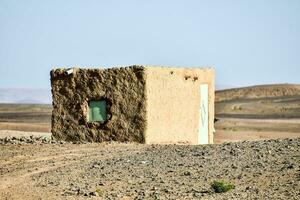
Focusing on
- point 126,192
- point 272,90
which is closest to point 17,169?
point 126,192

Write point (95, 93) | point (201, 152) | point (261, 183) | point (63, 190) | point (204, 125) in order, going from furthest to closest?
point (204, 125) → point (95, 93) → point (201, 152) → point (63, 190) → point (261, 183)

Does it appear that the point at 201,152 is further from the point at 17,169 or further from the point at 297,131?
the point at 297,131

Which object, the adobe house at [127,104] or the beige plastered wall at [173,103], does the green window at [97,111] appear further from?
the beige plastered wall at [173,103]

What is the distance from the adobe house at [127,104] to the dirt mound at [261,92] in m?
68.6

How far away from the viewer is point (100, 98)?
23.5m

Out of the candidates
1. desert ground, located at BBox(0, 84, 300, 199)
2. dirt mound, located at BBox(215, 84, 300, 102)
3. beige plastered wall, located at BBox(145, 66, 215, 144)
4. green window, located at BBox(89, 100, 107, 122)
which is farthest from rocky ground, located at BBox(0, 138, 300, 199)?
dirt mound, located at BBox(215, 84, 300, 102)

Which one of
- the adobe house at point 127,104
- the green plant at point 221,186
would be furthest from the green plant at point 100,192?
the adobe house at point 127,104

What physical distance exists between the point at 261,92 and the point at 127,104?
250ft

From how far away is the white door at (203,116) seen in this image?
84.1 ft

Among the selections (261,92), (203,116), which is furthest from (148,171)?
(261,92)

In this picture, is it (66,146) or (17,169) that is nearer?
(17,169)

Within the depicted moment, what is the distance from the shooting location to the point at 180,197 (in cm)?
1364

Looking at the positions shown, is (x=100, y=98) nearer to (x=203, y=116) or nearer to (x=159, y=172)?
(x=203, y=116)

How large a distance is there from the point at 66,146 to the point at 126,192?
7818 mm
